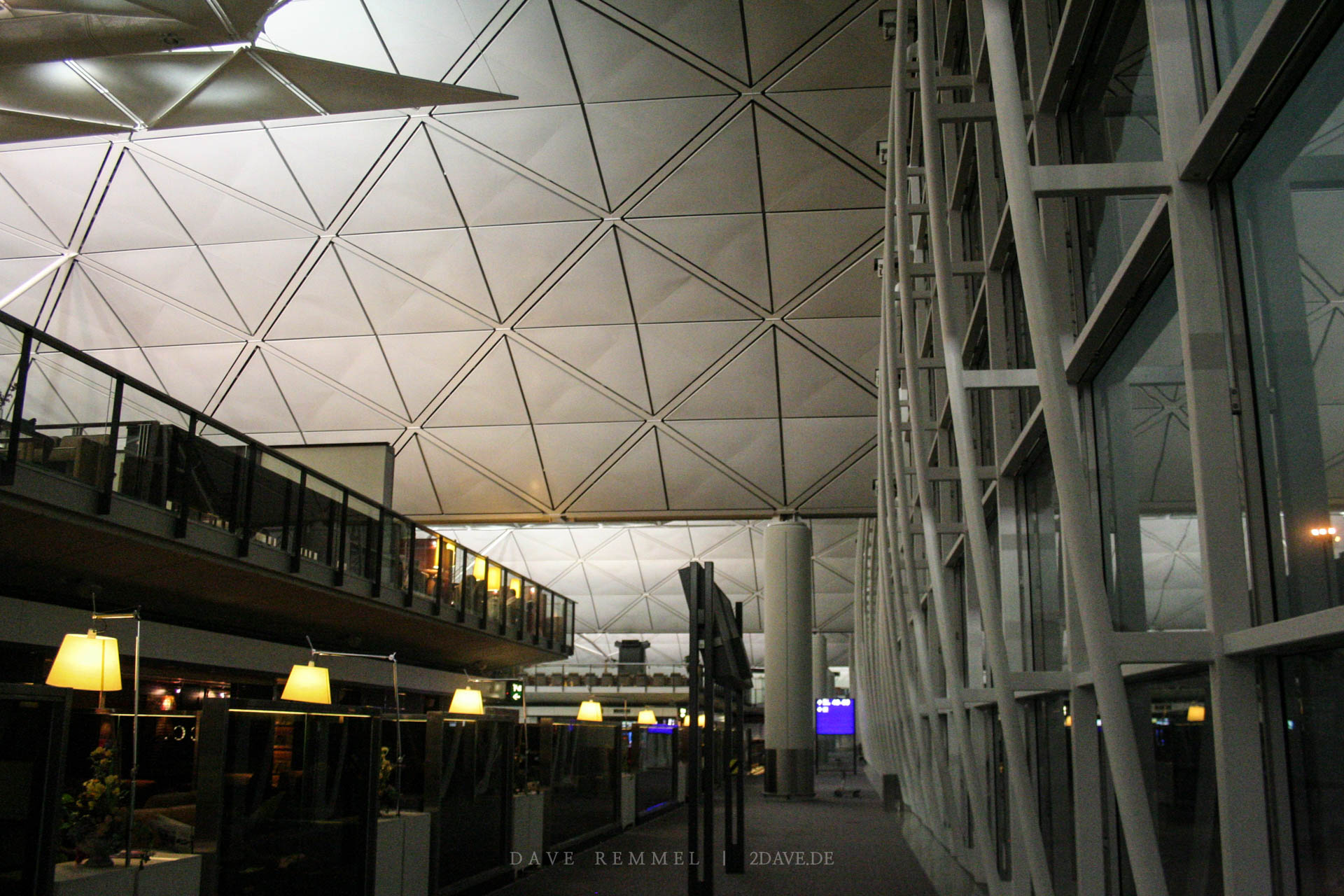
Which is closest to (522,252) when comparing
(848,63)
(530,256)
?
(530,256)

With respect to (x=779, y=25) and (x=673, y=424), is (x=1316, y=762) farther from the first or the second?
(x=673, y=424)

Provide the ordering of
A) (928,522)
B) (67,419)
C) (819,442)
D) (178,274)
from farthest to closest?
(819,442)
(178,274)
(67,419)
(928,522)

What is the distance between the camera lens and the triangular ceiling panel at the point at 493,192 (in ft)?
A: 88.8

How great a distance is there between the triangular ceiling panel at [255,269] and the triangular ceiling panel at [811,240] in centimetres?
1247

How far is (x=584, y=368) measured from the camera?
3247 centimetres

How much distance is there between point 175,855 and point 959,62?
44.7 ft

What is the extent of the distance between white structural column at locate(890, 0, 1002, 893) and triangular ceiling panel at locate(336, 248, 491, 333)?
17.7 meters

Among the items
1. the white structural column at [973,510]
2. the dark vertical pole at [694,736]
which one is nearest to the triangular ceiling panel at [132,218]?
the dark vertical pole at [694,736]

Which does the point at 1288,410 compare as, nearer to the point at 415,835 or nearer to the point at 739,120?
the point at 415,835

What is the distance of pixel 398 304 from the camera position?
31.1 metres

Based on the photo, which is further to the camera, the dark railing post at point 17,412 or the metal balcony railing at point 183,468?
the metal balcony railing at point 183,468

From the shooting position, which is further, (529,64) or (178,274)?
(178,274)

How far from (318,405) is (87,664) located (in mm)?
24654

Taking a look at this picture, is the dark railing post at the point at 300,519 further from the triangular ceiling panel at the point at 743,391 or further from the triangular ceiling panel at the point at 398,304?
the triangular ceiling panel at the point at 743,391
